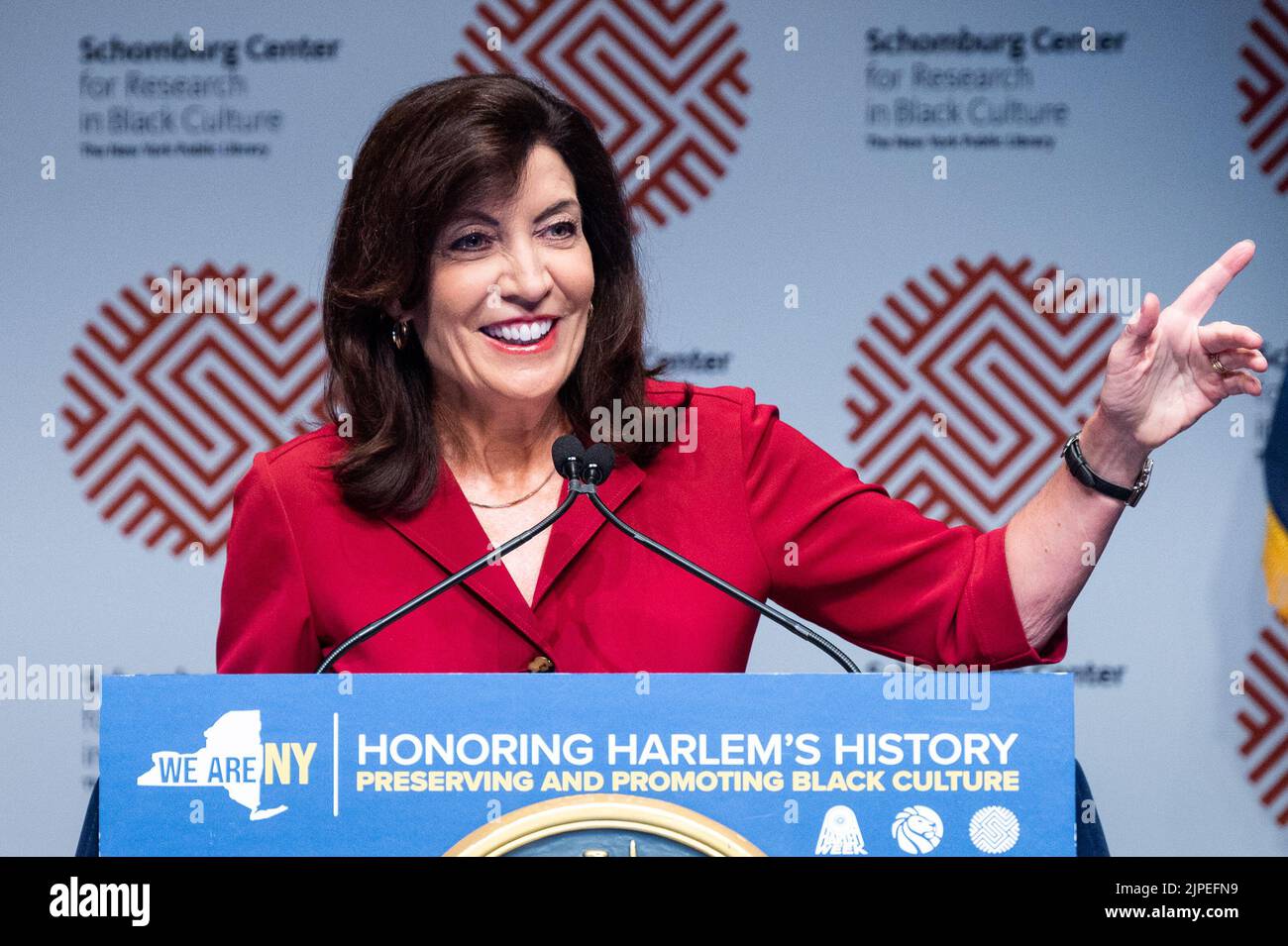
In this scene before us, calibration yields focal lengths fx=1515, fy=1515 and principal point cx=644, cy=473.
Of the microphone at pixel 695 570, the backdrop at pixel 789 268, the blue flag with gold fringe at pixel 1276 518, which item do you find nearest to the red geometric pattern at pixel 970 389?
the backdrop at pixel 789 268

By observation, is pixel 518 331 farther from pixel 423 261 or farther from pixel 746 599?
pixel 746 599

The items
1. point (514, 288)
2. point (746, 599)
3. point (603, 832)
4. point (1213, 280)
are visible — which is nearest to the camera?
point (603, 832)

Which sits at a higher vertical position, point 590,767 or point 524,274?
point 524,274

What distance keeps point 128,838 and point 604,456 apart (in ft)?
1.91

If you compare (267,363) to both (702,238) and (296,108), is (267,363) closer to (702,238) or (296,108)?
(296,108)

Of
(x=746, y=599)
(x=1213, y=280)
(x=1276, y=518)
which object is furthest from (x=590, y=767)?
(x=1276, y=518)

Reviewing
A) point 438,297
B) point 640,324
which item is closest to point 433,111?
point 438,297

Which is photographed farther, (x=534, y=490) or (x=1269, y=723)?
(x=1269, y=723)

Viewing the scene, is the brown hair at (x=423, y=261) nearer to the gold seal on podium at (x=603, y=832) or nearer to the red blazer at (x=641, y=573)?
the red blazer at (x=641, y=573)

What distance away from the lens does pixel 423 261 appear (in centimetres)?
190

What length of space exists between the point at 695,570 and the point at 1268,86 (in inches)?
82.6

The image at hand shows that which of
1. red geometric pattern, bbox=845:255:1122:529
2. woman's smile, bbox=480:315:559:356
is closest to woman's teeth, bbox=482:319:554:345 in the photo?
woman's smile, bbox=480:315:559:356

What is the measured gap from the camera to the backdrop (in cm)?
296

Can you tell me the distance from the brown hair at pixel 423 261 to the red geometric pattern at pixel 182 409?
39.5 inches
